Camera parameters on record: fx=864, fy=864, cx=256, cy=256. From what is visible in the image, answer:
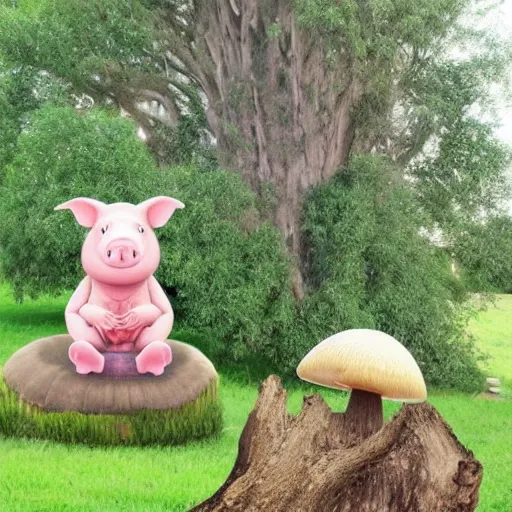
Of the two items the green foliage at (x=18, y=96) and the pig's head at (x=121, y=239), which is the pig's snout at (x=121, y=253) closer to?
the pig's head at (x=121, y=239)

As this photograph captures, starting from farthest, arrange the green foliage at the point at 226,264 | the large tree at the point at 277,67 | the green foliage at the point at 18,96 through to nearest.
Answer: the green foliage at the point at 18,96, the large tree at the point at 277,67, the green foliage at the point at 226,264

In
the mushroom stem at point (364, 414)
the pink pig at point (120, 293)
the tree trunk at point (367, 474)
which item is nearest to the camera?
the tree trunk at point (367, 474)

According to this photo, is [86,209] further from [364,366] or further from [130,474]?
[364,366]

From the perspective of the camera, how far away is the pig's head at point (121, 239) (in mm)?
7371

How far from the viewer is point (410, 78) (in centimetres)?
1302

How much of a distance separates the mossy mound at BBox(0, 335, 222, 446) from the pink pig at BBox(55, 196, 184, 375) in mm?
183

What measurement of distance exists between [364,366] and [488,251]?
1114 cm

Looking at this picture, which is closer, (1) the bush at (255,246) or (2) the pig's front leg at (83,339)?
(2) the pig's front leg at (83,339)

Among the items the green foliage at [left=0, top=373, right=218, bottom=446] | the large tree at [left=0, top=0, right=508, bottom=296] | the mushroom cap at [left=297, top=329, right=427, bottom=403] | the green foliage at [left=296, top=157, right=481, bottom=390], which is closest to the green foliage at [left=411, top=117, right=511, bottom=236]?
the large tree at [left=0, top=0, right=508, bottom=296]

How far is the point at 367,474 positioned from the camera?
8.10 feet

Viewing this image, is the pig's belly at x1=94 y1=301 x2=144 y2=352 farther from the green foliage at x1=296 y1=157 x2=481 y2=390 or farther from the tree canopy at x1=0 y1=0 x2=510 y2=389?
the green foliage at x1=296 y1=157 x2=481 y2=390

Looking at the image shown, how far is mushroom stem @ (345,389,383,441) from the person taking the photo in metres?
2.95

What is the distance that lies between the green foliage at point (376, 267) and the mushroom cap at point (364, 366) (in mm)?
9039

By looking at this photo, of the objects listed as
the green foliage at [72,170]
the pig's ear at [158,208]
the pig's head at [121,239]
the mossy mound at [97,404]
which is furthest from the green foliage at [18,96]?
the mossy mound at [97,404]
